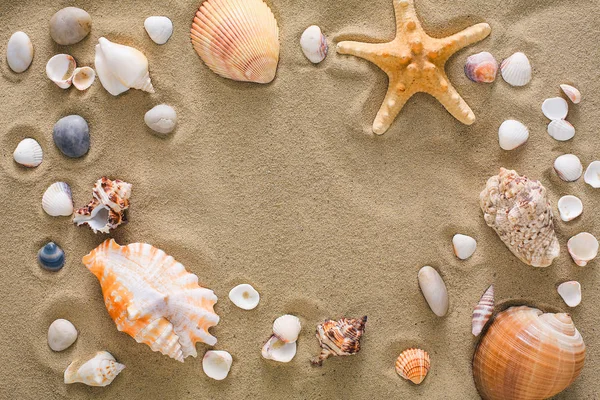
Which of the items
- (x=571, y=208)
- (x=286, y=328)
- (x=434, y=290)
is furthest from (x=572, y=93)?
(x=286, y=328)

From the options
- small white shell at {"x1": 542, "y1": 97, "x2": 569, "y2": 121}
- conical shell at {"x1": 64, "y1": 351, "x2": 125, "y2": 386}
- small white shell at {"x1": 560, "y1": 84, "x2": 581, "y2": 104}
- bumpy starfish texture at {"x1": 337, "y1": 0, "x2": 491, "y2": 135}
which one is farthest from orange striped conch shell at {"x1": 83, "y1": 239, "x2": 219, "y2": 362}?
small white shell at {"x1": 560, "y1": 84, "x2": 581, "y2": 104}

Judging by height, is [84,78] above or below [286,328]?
above

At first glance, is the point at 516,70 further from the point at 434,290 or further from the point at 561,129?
the point at 434,290

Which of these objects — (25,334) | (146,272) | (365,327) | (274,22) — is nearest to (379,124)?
(274,22)

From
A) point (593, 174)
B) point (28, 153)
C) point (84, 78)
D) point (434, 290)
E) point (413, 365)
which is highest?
point (84, 78)

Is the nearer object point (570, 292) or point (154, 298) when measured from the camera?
point (154, 298)

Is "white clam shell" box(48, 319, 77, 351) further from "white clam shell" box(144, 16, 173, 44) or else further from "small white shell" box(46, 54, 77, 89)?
"white clam shell" box(144, 16, 173, 44)

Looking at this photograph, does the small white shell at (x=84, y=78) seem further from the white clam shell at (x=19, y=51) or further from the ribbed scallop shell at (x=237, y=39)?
the ribbed scallop shell at (x=237, y=39)
